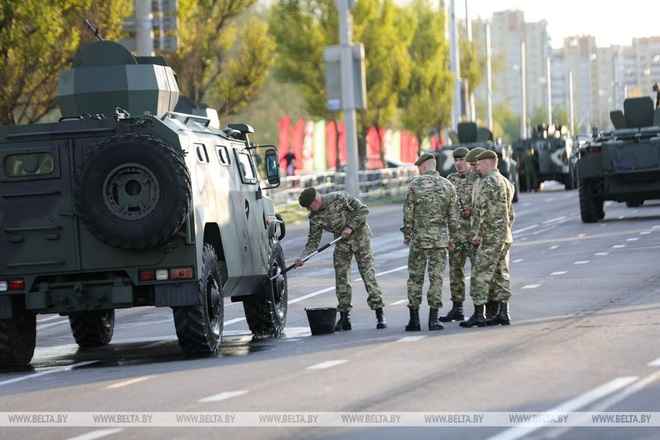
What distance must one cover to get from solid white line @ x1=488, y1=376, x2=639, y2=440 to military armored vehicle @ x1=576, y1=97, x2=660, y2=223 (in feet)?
81.4

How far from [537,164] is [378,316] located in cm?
4948

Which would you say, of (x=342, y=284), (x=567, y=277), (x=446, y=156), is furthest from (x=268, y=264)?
(x=446, y=156)

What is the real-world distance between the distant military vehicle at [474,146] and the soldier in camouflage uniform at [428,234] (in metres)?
35.7

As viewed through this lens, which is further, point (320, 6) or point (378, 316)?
point (320, 6)

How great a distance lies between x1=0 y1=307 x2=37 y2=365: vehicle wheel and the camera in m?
16.1

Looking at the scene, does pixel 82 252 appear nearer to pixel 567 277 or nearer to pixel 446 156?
pixel 567 277

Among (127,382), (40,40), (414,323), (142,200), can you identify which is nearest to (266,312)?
(414,323)

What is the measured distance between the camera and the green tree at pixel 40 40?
35.5 m

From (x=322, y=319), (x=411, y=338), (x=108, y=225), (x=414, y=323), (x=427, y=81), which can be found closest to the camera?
(x=108, y=225)

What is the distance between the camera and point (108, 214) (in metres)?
15.4

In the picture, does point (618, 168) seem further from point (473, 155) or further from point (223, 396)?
point (223, 396)

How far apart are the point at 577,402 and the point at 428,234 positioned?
6116mm

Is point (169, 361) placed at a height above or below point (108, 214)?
below

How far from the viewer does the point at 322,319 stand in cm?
1752
